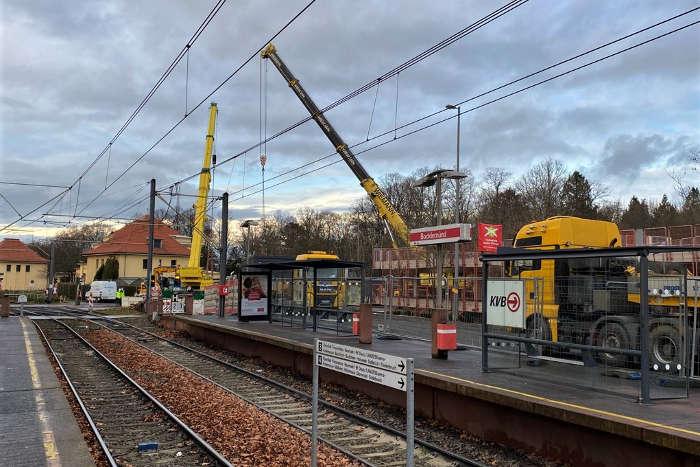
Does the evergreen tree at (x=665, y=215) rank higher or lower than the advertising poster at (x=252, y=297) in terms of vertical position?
higher

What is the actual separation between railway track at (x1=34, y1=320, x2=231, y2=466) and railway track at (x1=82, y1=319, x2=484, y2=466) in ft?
6.04

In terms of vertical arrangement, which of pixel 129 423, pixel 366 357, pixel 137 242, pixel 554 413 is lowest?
pixel 129 423

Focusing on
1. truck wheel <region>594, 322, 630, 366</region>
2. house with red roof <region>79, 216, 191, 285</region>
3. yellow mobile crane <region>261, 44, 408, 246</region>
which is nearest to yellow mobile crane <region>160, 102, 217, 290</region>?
yellow mobile crane <region>261, 44, 408, 246</region>

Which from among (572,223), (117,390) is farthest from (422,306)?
(117,390)

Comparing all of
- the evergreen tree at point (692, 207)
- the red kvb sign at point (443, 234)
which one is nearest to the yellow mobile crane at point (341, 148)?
the red kvb sign at point (443, 234)

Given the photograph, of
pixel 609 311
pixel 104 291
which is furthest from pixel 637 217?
pixel 609 311

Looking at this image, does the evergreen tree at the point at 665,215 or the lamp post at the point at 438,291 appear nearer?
the lamp post at the point at 438,291

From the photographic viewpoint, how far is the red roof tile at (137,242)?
8450 centimetres

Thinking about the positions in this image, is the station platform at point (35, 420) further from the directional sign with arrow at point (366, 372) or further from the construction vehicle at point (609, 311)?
the construction vehicle at point (609, 311)

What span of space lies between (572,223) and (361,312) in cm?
572

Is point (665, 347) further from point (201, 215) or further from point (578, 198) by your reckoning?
point (578, 198)

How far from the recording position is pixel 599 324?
391 inches

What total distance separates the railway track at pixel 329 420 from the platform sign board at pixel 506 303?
293 centimetres

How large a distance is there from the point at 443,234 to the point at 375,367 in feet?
28.8
